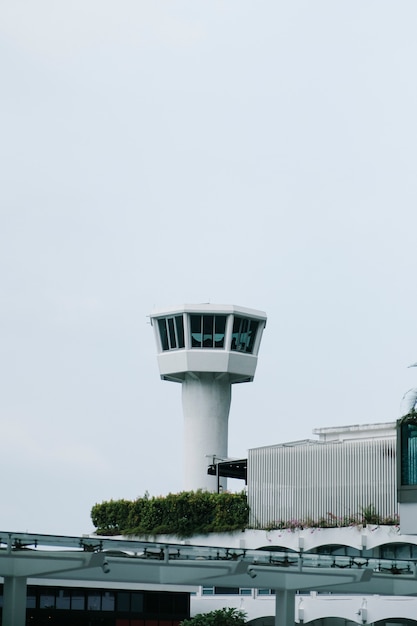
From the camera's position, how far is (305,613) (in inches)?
2788

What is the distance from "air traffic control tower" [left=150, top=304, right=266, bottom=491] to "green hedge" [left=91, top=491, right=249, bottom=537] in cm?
937

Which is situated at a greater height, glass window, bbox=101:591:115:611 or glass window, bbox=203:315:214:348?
glass window, bbox=203:315:214:348

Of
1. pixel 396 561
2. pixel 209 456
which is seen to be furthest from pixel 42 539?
pixel 209 456

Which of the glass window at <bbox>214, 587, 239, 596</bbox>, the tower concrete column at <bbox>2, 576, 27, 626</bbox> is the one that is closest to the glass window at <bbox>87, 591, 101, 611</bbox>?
the glass window at <bbox>214, 587, 239, 596</bbox>

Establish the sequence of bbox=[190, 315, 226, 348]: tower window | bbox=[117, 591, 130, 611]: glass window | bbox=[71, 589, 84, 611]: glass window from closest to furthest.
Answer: bbox=[71, 589, 84, 611]: glass window, bbox=[117, 591, 130, 611]: glass window, bbox=[190, 315, 226, 348]: tower window

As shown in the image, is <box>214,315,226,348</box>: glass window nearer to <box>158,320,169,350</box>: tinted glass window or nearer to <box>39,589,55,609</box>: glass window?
<box>158,320,169,350</box>: tinted glass window

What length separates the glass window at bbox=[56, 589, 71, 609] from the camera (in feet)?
204

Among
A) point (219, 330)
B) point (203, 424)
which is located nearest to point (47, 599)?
point (203, 424)

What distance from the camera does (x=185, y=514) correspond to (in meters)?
79.4

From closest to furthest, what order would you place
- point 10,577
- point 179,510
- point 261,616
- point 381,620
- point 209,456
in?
1. point 10,577
2. point 381,620
3. point 261,616
4. point 179,510
5. point 209,456

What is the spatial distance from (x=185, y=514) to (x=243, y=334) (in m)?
20.1

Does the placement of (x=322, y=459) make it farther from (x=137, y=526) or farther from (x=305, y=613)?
(x=137, y=526)

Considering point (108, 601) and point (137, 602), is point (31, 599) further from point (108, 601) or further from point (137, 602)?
point (137, 602)

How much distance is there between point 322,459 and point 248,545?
7.41 meters
